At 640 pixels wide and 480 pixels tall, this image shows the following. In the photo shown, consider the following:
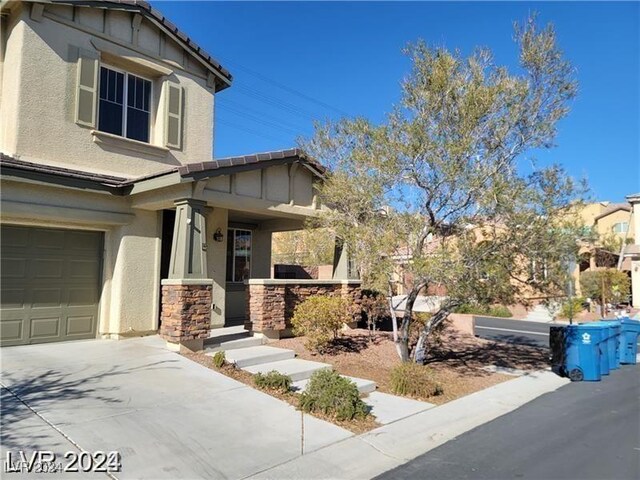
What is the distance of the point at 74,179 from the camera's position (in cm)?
945

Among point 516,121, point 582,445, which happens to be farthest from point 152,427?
point 516,121

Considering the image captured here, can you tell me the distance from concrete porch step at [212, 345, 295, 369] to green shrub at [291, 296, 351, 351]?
562 mm

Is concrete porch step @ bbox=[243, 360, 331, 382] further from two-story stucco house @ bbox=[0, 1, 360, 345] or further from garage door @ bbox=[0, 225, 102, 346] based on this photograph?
garage door @ bbox=[0, 225, 102, 346]

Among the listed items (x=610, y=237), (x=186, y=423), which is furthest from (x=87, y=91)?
(x=610, y=237)

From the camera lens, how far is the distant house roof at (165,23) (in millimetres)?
10617

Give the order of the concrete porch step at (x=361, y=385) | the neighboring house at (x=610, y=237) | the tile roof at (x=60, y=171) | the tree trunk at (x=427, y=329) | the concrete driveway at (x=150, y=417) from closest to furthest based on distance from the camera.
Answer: the concrete driveway at (x=150, y=417), the concrete porch step at (x=361, y=385), the tile roof at (x=60, y=171), the neighboring house at (x=610, y=237), the tree trunk at (x=427, y=329)

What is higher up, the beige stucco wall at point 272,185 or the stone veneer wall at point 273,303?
the beige stucco wall at point 272,185

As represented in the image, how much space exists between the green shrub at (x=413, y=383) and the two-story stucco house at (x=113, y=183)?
11.5ft

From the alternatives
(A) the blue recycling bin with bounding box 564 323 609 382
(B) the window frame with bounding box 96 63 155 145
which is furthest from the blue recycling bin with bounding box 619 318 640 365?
(B) the window frame with bounding box 96 63 155 145

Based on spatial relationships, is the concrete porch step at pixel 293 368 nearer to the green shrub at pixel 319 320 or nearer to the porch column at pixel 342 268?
the green shrub at pixel 319 320

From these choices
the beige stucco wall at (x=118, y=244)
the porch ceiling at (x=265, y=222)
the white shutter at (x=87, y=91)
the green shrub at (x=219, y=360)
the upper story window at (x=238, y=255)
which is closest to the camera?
the green shrub at (x=219, y=360)

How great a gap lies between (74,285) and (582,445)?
9677mm

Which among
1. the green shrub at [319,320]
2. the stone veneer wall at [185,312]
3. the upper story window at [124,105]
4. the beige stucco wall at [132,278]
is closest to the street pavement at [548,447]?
the green shrub at [319,320]

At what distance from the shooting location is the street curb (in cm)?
485
